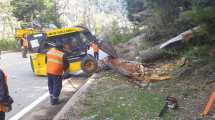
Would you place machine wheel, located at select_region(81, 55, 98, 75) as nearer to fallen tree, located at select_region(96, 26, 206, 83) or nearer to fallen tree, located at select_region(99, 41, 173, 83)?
fallen tree, located at select_region(96, 26, 206, 83)

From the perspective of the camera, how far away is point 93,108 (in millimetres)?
9570

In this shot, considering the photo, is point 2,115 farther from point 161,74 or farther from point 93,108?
point 161,74

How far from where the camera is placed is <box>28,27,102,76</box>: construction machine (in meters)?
16.3

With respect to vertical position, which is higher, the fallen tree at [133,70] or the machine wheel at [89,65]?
the fallen tree at [133,70]

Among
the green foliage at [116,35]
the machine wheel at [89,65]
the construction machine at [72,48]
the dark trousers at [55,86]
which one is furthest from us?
the green foliage at [116,35]

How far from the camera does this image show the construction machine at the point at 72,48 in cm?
1630

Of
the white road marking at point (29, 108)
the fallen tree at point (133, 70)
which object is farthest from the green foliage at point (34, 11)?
the white road marking at point (29, 108)

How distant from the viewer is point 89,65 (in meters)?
16.3

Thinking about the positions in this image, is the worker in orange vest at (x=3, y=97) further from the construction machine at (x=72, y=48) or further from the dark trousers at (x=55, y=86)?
the construction machine at (x=72, y=48)

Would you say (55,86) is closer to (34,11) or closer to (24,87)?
(24,87)

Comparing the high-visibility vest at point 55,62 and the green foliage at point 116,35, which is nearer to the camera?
the high-visibility vest at point 55,62

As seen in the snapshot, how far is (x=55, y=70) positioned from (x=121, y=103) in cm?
239

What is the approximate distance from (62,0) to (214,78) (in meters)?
69.5

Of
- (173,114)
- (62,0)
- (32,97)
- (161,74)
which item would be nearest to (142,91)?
(161,74)
